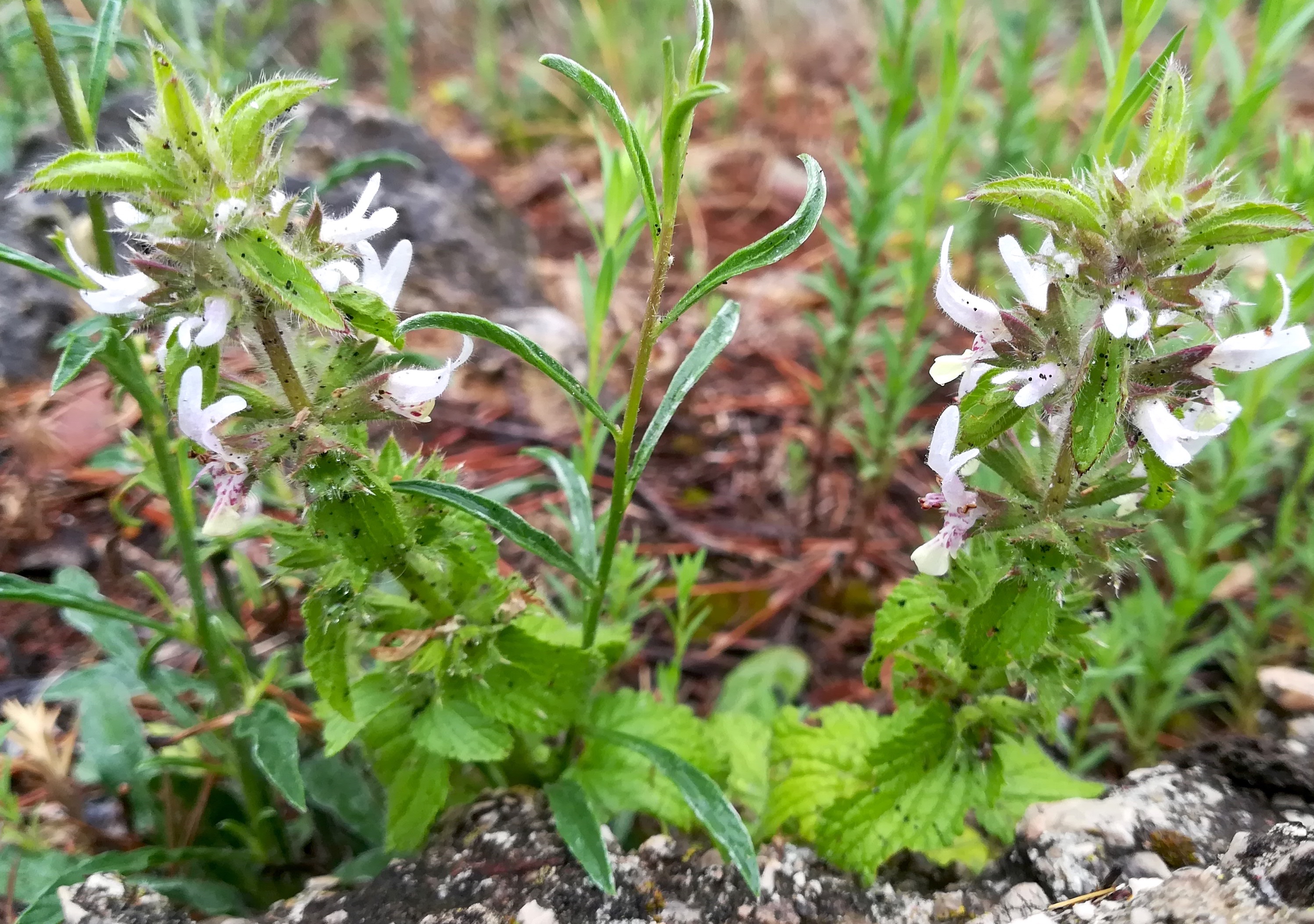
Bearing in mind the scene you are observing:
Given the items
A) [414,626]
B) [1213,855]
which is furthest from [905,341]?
[414,626]

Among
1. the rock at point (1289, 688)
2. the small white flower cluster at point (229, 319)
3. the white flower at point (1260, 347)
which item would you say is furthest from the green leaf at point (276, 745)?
the rock at point (1289, 688)

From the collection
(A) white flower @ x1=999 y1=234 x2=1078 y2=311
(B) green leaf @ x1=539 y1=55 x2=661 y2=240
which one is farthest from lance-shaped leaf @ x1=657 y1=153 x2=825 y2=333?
(A) white flower @ x1=999 y1=234 x2=1078 y2=311

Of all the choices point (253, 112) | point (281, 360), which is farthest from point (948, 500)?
point (253, 112)

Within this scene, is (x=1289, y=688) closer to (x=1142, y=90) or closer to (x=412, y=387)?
(x=1142, y=90)

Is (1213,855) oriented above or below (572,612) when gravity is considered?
below

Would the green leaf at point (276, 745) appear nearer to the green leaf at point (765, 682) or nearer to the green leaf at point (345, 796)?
the green leaf at point (345, 796)

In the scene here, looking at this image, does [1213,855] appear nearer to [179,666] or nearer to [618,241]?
[618,241]

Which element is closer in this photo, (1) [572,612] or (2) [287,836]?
(2) [287,836]
